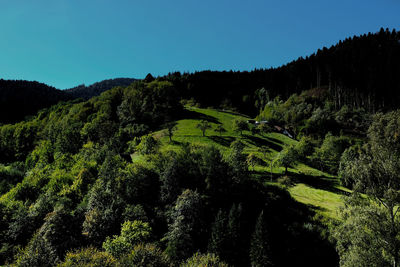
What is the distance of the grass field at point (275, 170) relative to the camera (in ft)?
158

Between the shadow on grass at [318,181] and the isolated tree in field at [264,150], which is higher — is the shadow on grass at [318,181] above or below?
below

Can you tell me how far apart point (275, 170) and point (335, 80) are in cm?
14063

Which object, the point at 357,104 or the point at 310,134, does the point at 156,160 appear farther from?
the point at 357,104

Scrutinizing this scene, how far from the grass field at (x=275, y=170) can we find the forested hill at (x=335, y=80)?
270 ft

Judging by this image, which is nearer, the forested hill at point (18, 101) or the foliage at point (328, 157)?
the foliage at point (328, 157)

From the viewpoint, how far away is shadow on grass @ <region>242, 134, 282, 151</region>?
80.6 m

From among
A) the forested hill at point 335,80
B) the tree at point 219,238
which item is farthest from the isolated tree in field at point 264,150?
the forested hill at point 335,80

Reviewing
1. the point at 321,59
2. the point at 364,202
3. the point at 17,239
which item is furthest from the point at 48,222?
the point at 321,59

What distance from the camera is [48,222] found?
32.8 metres

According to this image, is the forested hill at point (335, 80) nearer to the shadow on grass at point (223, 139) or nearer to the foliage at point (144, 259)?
the shadow on grass at point (223, 139)

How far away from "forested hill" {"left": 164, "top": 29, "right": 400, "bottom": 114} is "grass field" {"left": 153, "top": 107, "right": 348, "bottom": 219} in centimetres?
8243

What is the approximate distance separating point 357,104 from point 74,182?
17983 cm

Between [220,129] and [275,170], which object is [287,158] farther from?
[220,129]

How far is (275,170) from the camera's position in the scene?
2452 inches
